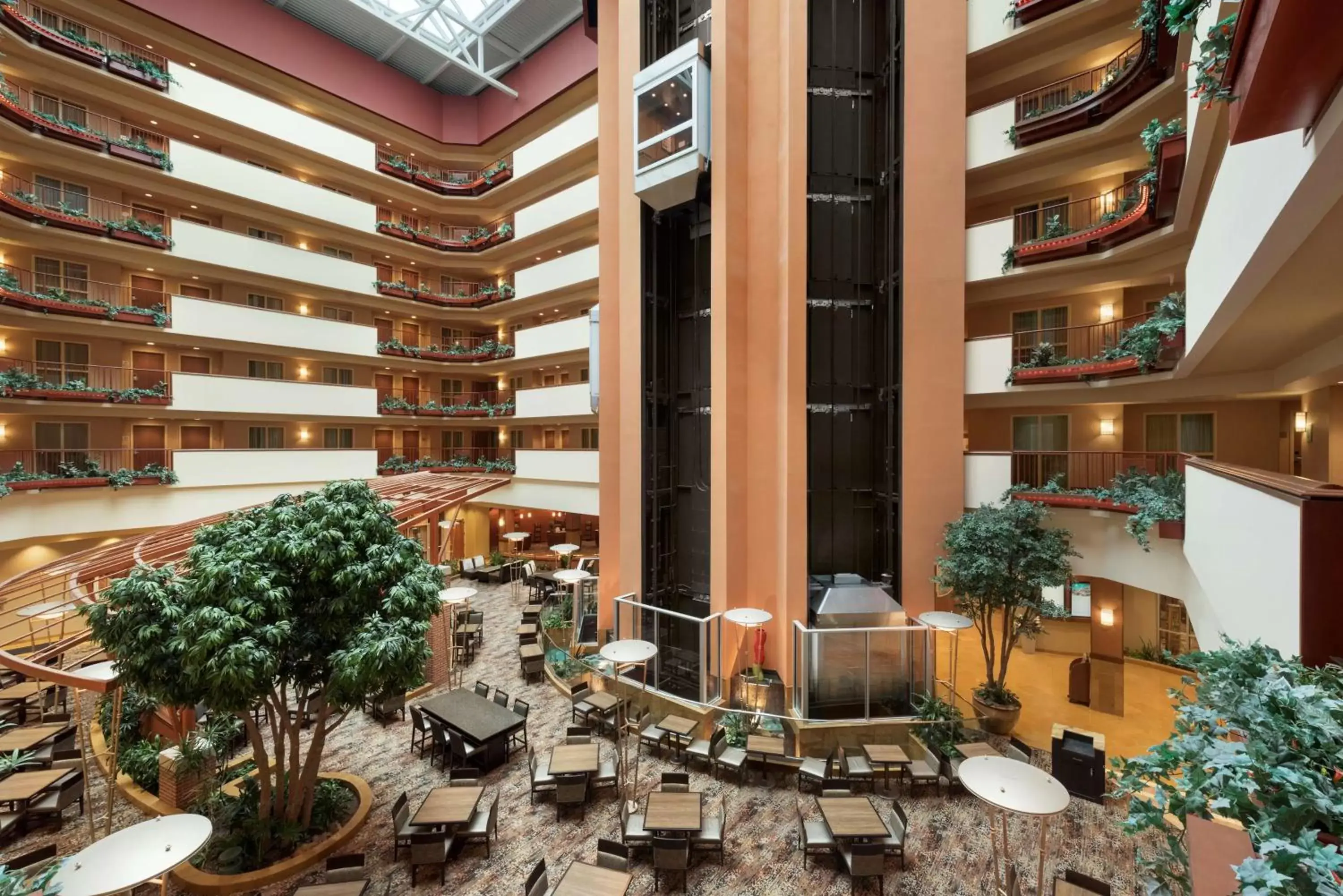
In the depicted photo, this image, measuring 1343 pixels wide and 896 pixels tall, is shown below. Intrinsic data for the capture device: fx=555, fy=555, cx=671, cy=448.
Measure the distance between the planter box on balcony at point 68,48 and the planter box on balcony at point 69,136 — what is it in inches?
85.9

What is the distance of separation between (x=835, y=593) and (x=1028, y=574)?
11.8 feet

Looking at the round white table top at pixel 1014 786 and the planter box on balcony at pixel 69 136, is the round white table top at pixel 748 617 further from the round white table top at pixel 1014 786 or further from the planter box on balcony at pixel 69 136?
the planter box on balcony at pixel 69 136

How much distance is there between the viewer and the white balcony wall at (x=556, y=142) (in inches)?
811

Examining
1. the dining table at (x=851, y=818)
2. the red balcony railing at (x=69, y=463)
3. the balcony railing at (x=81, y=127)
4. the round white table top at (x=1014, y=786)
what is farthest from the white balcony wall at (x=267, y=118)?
the round white table top at (x=1014, y=786)

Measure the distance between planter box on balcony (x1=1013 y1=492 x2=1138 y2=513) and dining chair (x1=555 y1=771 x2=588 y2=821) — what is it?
9.90 m

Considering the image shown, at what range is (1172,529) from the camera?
921 cm

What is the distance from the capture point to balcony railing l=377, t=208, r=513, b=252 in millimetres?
24094

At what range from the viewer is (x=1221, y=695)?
337 cm

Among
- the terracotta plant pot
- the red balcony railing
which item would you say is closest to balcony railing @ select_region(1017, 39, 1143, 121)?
the terracotta plant pot

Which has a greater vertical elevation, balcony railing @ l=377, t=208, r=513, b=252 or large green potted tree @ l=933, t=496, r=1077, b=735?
balcony railing @ l=377, t=208, r=513, b=252

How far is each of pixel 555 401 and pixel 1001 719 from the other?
1699 cm

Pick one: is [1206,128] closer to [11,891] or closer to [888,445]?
[888,445]

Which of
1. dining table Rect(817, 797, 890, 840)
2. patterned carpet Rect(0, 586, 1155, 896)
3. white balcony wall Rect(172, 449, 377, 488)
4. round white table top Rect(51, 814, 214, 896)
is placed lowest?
patterned carpet Rect(0, 586, 1155, 896)

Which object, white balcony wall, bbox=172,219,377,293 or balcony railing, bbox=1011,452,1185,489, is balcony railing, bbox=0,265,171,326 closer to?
white balcony wall, bbox=172,219,377,293
